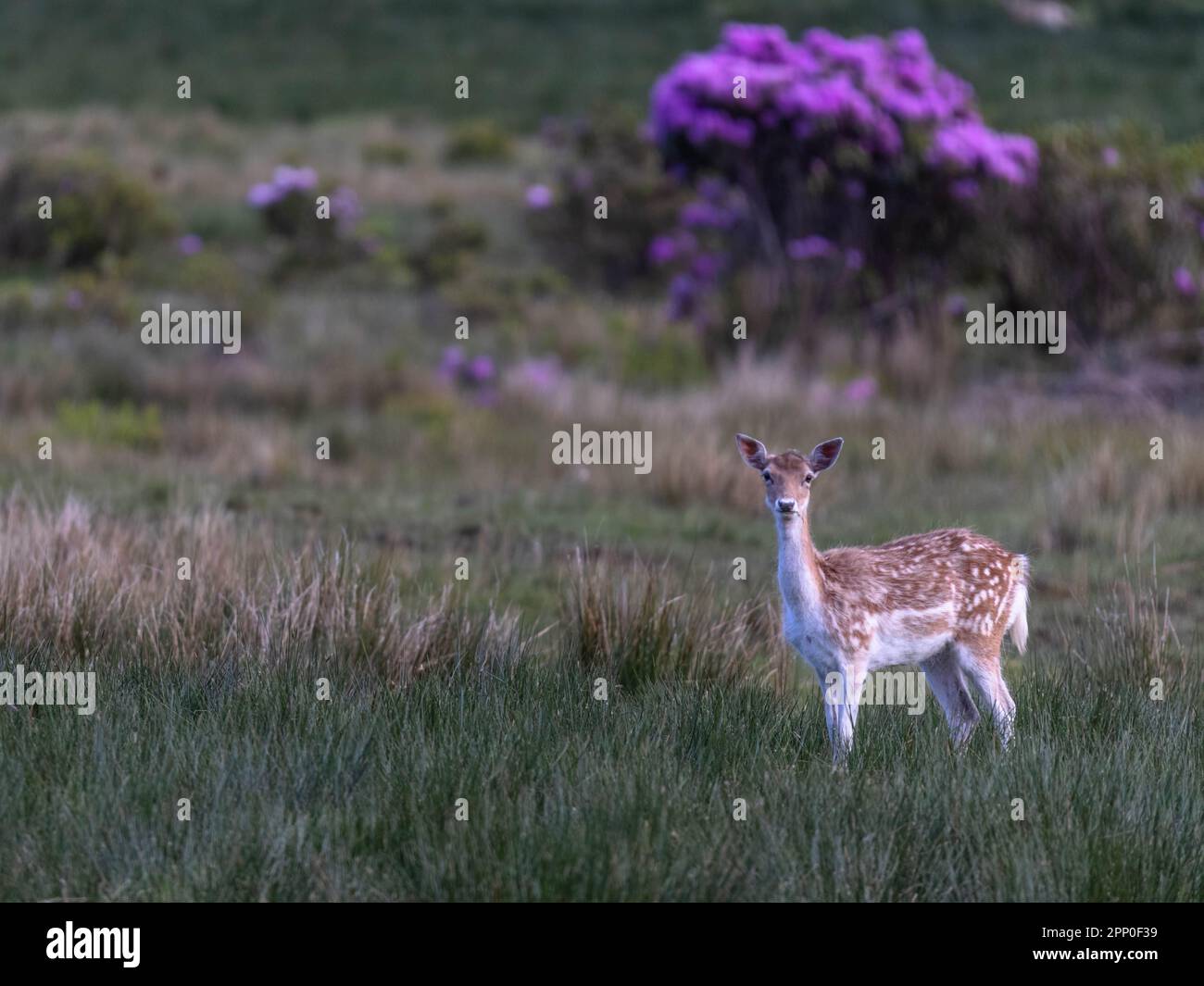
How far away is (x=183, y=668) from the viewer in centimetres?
805

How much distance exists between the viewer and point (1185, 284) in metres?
19.8

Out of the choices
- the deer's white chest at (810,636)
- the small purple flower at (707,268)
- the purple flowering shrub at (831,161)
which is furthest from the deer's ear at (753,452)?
the small purple flower at (707,268)

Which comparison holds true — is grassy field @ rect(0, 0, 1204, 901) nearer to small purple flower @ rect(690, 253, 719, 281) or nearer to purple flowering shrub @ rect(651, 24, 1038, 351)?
small purple flower @ rect(690, 253, 719, 281)

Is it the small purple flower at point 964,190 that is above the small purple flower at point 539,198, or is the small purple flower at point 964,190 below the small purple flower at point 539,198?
below

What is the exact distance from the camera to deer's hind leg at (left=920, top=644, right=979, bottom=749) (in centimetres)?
836

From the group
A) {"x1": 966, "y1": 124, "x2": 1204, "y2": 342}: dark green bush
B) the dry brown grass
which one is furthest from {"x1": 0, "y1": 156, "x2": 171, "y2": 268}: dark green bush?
the dry brown grass

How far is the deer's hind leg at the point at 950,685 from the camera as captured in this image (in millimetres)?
8359

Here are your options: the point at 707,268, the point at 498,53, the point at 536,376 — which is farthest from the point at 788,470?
the point at 498,53

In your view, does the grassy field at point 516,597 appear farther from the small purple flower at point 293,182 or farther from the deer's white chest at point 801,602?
the small purple flower at point 293,182

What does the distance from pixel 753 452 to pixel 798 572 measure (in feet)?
1.72

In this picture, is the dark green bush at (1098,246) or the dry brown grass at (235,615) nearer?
the dry brown grass at (235,615)

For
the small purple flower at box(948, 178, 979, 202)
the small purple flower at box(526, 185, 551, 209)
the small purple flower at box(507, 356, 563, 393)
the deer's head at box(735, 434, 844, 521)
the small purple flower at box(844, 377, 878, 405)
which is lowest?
the deer's head at box(735, 434, 844, 521)

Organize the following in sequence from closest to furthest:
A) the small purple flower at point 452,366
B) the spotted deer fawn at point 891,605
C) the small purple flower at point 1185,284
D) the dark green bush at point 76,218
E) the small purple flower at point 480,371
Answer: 1. the spotted deer fawn at point 891,605
2. the small purple flower at point 480,371
3. the small purple flower at point 452,366
4. the small purple flower at point 1185,284
5. the dark green bush at point 76,218
